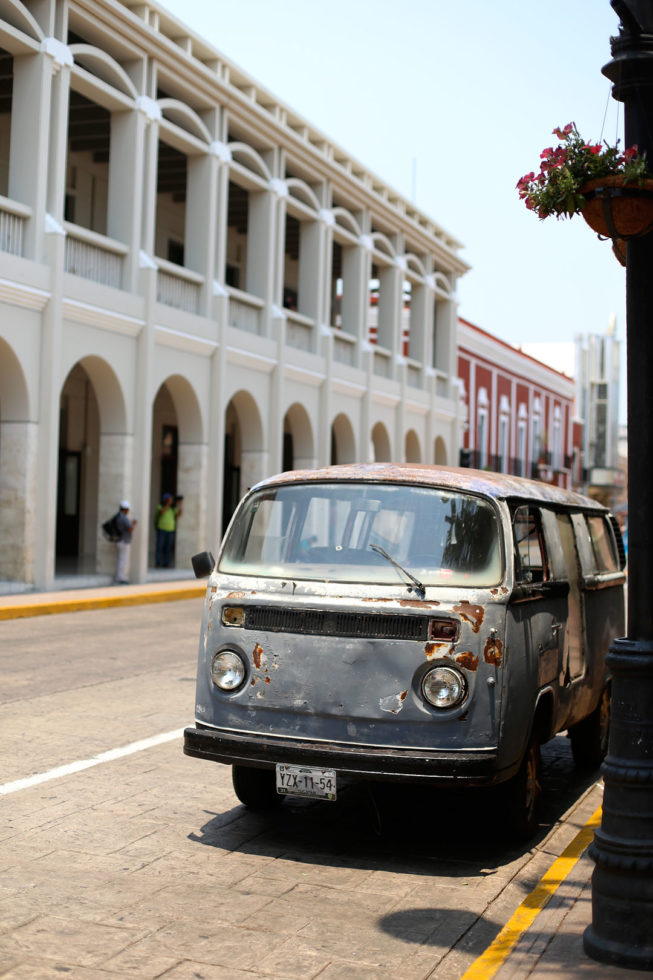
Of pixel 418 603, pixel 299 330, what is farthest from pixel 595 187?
pixel 299 330

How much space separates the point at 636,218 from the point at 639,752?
83.2 inches

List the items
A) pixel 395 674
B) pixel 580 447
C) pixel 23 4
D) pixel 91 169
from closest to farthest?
pixel 395 674 → pixel 23 4 → pixel 91 169 → pixel 580 447

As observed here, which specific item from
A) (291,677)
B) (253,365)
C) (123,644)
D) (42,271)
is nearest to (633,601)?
(291,677)

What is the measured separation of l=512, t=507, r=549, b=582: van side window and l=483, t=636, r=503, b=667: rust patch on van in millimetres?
510

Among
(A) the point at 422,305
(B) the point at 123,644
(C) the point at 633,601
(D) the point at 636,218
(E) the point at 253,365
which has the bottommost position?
(B) the point at 123,644

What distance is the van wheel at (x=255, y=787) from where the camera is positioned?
680 cm

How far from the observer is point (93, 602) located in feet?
65.4

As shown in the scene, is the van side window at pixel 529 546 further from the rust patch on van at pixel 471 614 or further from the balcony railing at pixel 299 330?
the balcony railing at pixel 299 330

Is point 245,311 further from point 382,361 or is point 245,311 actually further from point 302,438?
point 382,361

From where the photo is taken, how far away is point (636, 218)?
4.80 meters

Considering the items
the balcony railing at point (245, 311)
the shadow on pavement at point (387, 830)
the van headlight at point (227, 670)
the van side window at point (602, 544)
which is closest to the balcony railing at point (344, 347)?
the balcony railing at point (245, 311)

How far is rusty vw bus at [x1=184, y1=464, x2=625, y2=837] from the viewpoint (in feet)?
19.3

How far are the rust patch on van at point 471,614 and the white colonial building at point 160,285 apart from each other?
1573 cm

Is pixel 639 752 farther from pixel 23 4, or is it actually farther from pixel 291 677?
pixel 23 4
